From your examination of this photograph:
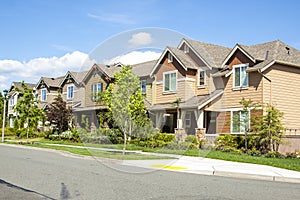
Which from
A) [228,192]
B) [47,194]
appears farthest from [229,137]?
[47,194]

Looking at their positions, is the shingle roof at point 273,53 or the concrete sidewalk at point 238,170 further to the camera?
the shingle roof at point 273,53

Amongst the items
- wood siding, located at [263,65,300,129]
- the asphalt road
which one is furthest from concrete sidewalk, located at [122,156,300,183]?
wood siding, located at [263,65,300,129]

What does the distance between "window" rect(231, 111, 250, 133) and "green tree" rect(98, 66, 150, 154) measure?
1198cm

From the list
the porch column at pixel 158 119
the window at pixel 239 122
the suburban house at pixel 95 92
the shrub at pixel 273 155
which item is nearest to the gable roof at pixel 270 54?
the window at pixel 239 122

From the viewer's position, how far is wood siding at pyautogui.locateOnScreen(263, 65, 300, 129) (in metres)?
28.5

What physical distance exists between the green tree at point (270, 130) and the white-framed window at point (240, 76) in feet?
15.6

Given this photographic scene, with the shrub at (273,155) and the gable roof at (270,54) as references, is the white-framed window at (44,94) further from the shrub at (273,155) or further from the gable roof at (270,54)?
the shrub at (273,155)

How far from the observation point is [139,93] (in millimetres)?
16812

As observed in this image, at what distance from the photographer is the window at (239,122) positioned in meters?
26.8

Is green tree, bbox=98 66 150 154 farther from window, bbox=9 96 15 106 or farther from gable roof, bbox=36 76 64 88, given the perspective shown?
window, bbox=9 96 15 106

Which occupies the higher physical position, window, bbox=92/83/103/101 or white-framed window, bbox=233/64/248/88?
white-framed window, bbox=233/64/248/88

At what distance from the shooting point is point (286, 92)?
2945 centimetres

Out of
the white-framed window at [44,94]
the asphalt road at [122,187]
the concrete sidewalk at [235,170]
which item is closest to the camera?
the asphalt road at [122,187]

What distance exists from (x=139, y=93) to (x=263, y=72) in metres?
14.0
